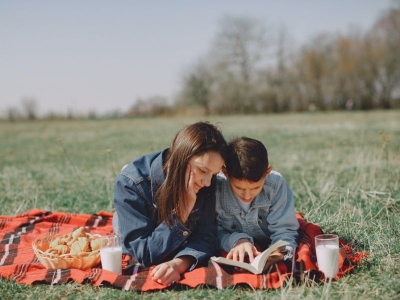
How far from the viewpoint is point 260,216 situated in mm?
3689

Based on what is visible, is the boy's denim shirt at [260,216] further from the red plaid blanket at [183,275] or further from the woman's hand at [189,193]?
the woman's hand at [189,193]

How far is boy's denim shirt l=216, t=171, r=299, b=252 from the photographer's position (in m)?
3.53

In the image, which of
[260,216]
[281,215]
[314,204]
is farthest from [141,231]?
[314,204]

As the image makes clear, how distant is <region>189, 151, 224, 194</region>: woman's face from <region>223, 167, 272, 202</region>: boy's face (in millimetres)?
205

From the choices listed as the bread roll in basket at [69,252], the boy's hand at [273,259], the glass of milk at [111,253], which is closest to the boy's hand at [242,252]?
the boy's hand at [273,259]

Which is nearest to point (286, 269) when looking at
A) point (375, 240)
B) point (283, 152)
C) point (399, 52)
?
point (375, 240)

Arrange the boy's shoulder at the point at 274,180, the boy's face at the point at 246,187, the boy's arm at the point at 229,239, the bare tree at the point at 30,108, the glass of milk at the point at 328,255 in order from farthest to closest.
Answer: the bare tree at the point at 30,108
the boy's shoulder at the point at 274,180
the boy's arm at the point at 229,239
the boy's face at the point at 246,187
the glass of milk at the point at 328,255

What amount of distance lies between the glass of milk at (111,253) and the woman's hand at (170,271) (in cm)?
26

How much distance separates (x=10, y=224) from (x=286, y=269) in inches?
109

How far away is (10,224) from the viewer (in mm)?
4559

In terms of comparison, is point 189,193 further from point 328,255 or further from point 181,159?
point 328,255

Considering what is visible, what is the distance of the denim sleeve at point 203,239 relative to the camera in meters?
3.36

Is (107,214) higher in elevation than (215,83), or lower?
lower

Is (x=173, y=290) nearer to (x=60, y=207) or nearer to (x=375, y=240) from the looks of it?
(x=375, y=240)
